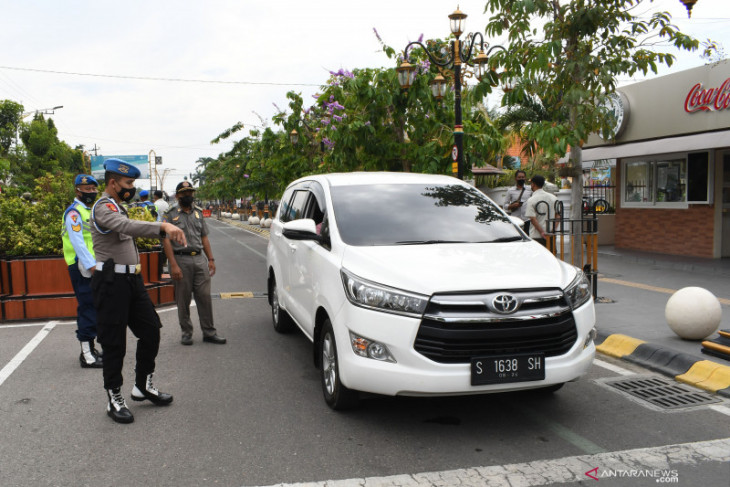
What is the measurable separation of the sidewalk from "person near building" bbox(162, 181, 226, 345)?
14.4 ft

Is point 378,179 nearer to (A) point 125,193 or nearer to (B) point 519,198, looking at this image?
(A) point 125,193

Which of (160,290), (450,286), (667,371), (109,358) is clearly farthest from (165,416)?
(160,290)

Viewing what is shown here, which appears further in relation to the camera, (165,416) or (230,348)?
(230,348)

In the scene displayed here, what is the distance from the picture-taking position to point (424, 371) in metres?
3.92

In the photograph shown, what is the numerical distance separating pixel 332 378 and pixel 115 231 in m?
1.94

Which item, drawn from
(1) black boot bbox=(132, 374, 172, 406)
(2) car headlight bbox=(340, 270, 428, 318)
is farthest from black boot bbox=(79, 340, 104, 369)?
(2) car headlight bbox=(340, 270, 428, 318)

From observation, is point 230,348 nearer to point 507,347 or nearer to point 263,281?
point 507,347

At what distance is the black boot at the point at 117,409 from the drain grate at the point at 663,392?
3939 millimetres

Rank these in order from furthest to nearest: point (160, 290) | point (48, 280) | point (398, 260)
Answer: point (160, 290)
point (48, 280)
point (398, 260)

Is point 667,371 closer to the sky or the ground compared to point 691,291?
closer to the ground

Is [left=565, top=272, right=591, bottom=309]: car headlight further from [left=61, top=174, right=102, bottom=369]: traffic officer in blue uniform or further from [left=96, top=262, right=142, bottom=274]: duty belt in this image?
[left=61, top=174, right=102, bottom=369]: traffic officer in blue uniform

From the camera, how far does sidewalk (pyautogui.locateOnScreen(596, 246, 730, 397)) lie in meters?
5.59

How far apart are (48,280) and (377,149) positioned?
7.53 metres

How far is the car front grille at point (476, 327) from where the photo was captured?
3912mm
